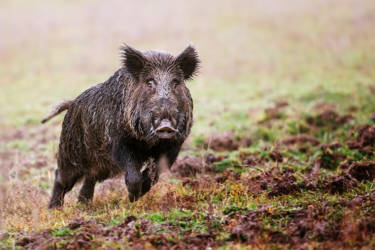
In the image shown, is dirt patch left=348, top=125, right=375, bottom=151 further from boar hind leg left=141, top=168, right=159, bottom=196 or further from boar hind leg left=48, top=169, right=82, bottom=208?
boar hind leg left=48, top=169, right=82, bottom=208

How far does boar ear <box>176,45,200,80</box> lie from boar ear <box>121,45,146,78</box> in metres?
0.50

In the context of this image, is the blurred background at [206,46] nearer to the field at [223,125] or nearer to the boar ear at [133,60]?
the field at [223,125]

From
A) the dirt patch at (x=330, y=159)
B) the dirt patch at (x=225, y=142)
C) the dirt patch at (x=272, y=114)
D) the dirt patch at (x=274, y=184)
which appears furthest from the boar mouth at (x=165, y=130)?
the dirt patch at (x=272, y=114)

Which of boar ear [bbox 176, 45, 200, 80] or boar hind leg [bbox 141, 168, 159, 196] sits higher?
boar ear [bbox 176, 45, 200, 80]

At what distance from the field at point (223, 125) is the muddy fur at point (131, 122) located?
1.39 ft

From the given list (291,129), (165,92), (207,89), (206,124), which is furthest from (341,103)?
(165,92)

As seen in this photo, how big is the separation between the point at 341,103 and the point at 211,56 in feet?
34.4

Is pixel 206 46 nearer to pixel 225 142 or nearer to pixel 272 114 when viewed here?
pixel 272 114

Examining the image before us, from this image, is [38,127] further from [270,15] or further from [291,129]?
[270,15]

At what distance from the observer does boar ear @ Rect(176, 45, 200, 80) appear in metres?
6.00

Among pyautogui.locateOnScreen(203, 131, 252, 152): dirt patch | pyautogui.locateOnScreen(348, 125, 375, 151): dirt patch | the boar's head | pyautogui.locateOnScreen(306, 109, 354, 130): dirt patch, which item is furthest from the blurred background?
the boar's head

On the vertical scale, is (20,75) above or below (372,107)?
above

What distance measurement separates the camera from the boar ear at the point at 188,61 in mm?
5996

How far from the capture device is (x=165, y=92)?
5.39 metres
